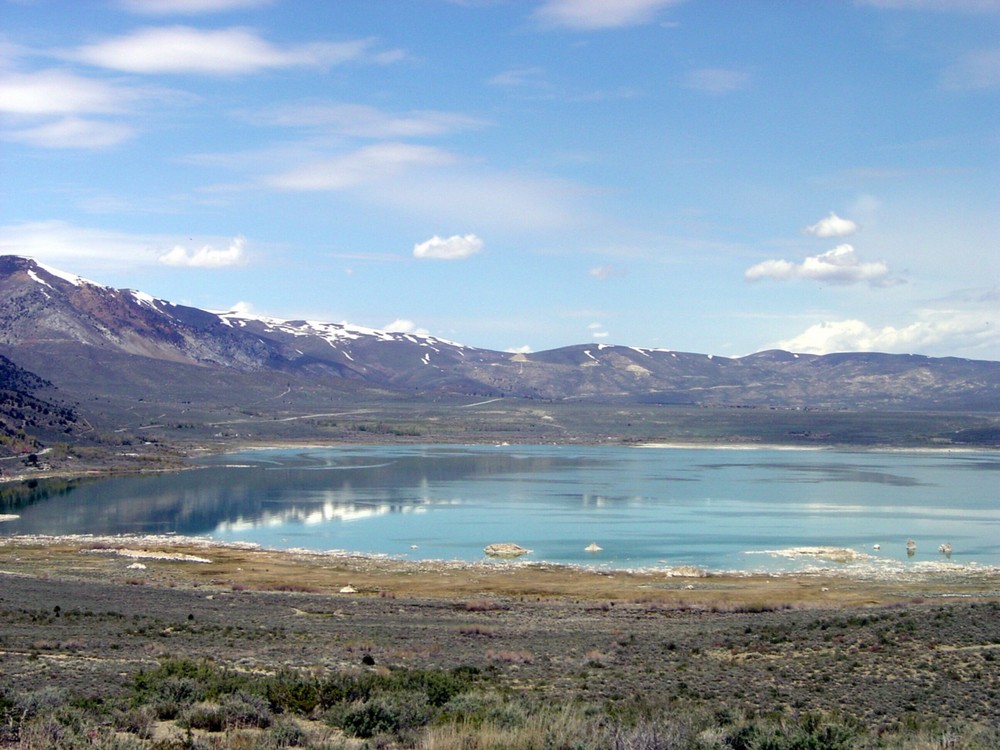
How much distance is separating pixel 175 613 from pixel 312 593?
27.6 ft

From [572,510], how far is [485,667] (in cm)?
4583

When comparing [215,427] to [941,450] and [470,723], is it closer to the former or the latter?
[941,450]

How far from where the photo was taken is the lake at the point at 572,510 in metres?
44.5

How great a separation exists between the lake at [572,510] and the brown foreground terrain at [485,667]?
1354 cm

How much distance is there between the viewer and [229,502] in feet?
211

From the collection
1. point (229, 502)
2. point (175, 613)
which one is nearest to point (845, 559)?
point (175, 613)

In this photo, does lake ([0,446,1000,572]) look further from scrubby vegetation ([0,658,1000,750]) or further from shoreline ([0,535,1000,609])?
scrubby vegetation ([0,658,1000,750])

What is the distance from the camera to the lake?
44.5 metres

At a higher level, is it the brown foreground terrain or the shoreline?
the brown foreground terrain

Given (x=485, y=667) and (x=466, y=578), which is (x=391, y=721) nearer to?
(x=485, y=667)

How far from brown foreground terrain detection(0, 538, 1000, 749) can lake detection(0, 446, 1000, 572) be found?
1354cm

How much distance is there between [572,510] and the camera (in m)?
60.5

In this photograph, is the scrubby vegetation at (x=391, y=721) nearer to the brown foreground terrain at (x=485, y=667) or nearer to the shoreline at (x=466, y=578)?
the brown foreground terrain at (x=485, y=667)

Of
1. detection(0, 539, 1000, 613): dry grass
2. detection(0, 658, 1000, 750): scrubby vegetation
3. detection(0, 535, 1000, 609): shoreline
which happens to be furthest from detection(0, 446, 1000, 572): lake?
detection(0, 658, 1000, 750): scrubby vegetation
